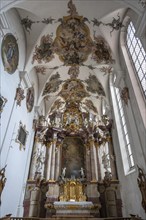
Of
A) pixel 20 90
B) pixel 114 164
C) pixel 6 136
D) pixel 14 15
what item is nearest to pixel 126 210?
pixel 114 164

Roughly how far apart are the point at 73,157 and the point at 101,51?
8102 mm

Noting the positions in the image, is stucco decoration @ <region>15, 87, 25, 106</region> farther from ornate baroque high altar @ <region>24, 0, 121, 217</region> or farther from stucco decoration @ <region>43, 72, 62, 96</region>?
stucco decoration @ <region>43, 72, 62, 96</region>

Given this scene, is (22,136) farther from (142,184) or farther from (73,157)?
(142,184)

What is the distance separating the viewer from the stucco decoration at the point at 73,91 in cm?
1427

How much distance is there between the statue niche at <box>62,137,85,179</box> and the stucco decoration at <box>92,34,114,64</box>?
22.3 feet

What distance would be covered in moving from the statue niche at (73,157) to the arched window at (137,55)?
25.3 feet

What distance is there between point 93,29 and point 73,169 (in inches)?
378

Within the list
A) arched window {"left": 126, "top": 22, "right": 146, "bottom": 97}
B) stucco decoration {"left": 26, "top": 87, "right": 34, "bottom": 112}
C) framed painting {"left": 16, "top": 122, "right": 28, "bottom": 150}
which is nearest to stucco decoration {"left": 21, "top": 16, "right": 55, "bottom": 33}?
stucco decoration {"left": 26, "top": 87, "right": 34, "bottom": 112}

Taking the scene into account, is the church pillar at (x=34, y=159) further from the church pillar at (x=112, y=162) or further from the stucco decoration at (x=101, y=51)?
the stucco decoration at (x=101, y=51)

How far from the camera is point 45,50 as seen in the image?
36.1ft

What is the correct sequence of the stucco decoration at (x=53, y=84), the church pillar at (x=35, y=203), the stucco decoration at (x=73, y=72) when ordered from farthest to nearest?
1. the stucco decoration at (x=53, y=84)
2. the stucco decoration at (x=73, y=72)
3. the church pillar at (x=35, y=203)

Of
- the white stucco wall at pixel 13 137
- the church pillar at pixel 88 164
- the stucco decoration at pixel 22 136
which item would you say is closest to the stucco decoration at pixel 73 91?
the white stucco wall at pixel 13 137

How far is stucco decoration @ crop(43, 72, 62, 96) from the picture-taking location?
13.4m

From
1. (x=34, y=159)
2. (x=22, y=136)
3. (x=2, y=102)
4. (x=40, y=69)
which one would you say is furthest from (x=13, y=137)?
(x=40, y=69)
